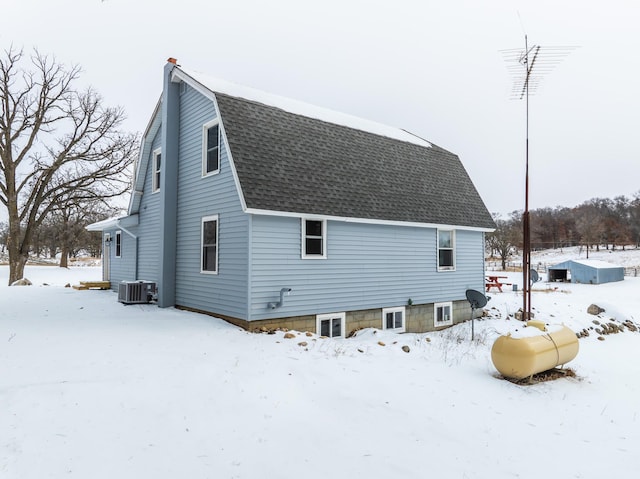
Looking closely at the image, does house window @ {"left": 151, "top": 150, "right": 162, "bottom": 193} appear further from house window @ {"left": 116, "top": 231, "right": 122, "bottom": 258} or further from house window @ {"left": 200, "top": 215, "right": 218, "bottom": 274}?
house window @ {"left": 116, "top": 231, "right": 122, "bottom": 258}

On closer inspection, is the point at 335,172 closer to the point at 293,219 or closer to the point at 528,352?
the point at 293,219

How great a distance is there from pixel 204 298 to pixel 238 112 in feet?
17.3

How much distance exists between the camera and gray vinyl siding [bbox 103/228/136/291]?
15625 millimetres

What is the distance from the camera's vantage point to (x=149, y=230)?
1440 cm

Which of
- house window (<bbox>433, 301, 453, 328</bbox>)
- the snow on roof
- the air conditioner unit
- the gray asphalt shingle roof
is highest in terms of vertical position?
the snow on roof

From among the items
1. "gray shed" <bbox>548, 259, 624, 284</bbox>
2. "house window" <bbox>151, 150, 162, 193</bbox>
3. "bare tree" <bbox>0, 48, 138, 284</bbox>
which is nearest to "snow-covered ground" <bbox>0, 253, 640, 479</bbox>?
"house window" <bbox>151, 150, 162, 193</bbox>

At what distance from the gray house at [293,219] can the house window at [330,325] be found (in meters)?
0.03

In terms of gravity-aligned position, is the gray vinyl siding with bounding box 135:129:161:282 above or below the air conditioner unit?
above

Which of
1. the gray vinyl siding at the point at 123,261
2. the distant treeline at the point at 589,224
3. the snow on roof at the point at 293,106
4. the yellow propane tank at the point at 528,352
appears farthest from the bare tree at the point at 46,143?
the distant treeline at the point at 589,224

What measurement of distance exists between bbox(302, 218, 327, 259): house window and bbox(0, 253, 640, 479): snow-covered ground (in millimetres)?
2593

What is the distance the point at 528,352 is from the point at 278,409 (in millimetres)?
5167

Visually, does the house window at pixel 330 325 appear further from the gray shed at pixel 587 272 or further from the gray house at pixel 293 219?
the gray shed at pixel 587 272

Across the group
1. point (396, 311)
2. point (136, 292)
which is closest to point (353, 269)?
point (396, 311)

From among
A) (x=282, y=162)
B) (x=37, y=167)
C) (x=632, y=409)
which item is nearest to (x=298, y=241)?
(x=282, y=162)
